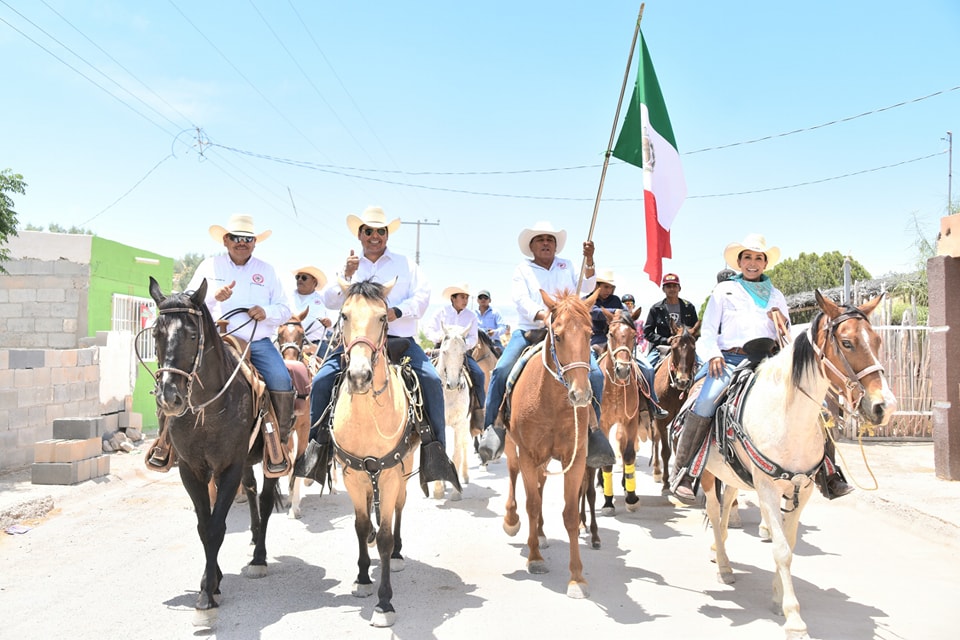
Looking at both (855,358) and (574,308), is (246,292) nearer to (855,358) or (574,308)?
(574,308)

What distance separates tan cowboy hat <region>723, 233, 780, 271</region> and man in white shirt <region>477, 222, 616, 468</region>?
1.32 metres

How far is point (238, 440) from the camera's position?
559 cm

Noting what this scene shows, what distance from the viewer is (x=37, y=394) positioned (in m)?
10.6

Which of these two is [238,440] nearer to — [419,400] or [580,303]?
[419,400]

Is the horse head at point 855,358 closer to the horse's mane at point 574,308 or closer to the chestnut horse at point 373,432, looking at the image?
the horse's mane at point 574,308

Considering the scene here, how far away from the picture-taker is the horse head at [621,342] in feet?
24.7

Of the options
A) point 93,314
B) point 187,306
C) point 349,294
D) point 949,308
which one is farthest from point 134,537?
point 949,308

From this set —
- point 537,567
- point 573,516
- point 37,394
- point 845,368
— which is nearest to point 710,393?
point 845,368

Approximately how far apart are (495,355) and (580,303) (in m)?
7.54

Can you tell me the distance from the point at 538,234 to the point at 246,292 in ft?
9.55

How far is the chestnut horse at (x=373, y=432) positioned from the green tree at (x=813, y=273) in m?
39.6

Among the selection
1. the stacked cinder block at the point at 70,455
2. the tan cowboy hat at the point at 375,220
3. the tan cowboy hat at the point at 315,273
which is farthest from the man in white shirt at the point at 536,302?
the stacked cinder block at the point at 70,455

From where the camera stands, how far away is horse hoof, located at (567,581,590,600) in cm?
550

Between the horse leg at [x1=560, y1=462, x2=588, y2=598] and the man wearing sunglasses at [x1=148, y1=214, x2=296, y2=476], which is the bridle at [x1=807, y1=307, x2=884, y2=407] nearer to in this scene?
the horse leg at [x1=560, y1=462, x2=588, y2=598]
